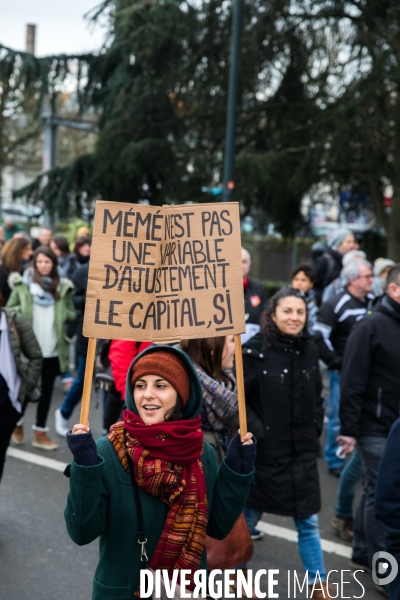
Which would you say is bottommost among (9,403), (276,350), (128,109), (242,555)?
(242,555)

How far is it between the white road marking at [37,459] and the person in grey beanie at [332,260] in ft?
12.7

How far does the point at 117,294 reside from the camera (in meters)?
2.96

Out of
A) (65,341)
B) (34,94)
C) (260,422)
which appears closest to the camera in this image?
(260,422)

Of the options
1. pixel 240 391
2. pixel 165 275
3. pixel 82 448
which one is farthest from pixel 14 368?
pixel 82 448

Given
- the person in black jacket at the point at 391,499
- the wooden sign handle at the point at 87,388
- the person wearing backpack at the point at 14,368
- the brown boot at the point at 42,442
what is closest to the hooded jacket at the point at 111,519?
the wooden sign handle at the point at 87,388

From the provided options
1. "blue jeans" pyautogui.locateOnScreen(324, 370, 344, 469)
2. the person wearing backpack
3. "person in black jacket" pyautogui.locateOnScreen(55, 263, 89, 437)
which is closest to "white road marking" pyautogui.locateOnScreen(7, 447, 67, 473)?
"person in black jacket" pyautogui.locateOnScreen(55, 263, 89, 437)

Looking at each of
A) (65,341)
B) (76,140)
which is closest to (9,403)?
(65,341)

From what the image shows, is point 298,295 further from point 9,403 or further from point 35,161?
point 35,161

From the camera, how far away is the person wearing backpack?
17.4ft

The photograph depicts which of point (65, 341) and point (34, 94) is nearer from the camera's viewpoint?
point (65, 341)

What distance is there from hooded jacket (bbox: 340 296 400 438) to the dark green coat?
1968 millimetres

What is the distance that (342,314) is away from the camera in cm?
715

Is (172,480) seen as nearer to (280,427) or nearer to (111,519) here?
(111,519)

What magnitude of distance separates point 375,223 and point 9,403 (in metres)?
11.6
